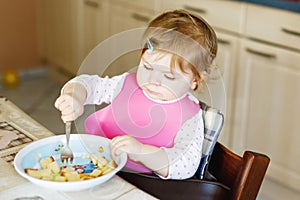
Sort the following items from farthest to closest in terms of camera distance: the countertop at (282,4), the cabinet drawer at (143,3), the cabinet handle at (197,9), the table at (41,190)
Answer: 1. the cabinet drawer at (143,3)
2. the cabinet handle at (197,9)
3. the countertop at (282,4)
4. the table at (41,190)

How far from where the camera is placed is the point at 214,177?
4.03 ft

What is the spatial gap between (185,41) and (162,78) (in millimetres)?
99

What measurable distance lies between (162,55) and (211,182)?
0.99 feet

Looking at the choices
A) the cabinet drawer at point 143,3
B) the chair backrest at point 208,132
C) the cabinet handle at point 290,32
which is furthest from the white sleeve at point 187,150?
the cabinet drawer at point 143,3

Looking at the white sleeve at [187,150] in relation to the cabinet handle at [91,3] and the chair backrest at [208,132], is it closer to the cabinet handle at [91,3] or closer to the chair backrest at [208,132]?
the chair backrest at [208,132]

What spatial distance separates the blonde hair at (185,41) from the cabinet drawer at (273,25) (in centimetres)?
101

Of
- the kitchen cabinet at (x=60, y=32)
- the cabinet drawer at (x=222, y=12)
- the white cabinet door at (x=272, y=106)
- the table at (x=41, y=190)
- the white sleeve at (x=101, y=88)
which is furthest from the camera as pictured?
the kitchen cabinet at (x=60, y=32)

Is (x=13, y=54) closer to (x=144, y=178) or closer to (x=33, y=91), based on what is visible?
(x=33, y=91)

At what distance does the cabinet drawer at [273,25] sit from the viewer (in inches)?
83.4

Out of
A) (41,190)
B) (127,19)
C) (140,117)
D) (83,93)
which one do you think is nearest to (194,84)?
(140,117)

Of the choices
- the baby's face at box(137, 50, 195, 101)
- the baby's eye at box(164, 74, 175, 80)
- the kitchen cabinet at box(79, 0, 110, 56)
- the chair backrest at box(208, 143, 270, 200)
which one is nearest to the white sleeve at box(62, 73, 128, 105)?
the baby's face at box(137, 50, 195, 101)

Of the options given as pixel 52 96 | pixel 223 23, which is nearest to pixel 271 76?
pixel 223 23

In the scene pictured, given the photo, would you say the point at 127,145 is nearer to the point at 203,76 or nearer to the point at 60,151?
the point at 60,151

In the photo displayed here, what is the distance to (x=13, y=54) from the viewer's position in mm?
3709
